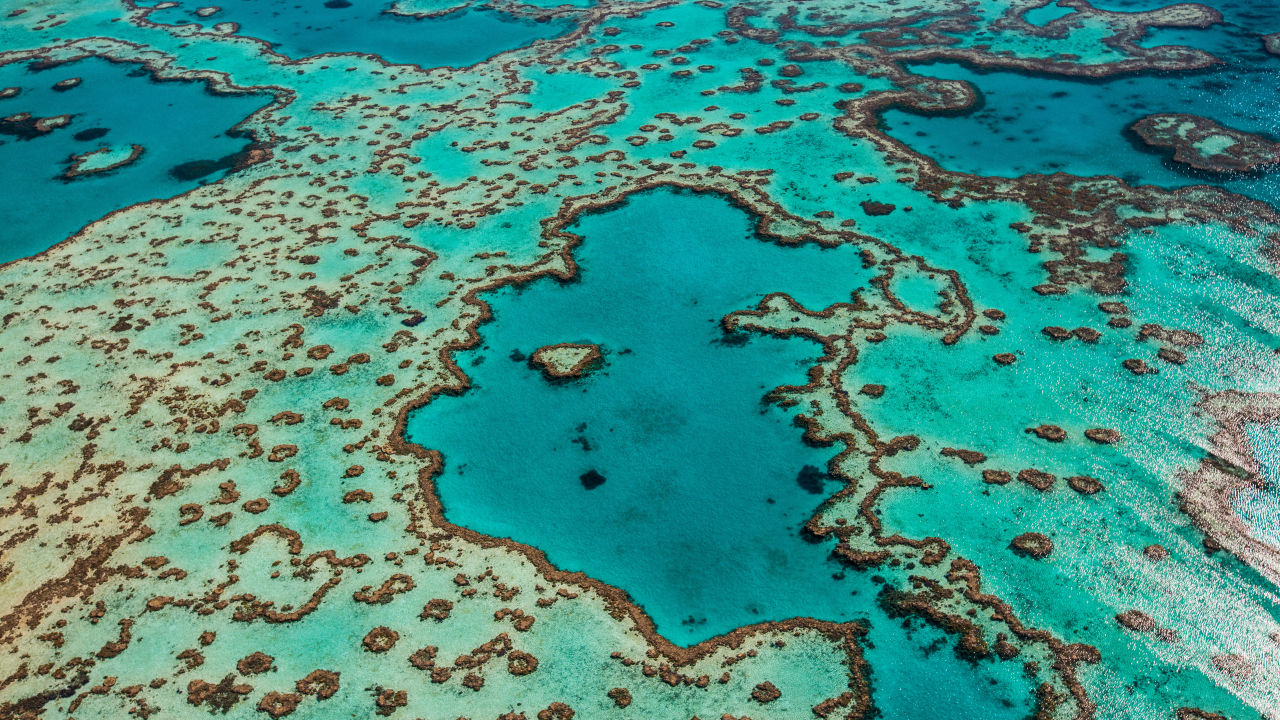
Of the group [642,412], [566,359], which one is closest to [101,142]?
[566,359]

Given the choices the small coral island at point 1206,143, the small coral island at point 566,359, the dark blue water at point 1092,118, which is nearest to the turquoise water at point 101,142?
the small coral island at point 566,359

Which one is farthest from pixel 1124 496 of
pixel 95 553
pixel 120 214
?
pixel 120 214

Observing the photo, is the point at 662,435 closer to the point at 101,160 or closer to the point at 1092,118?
the point at 1092,118

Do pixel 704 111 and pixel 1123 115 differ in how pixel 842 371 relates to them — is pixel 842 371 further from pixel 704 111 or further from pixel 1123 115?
pixel 1123 115

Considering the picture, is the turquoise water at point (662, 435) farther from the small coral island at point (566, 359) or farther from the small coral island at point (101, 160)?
the small coral island at point (101, 160)

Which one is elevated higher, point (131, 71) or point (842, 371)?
point (131, 71)

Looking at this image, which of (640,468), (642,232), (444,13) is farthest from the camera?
(444,13)
